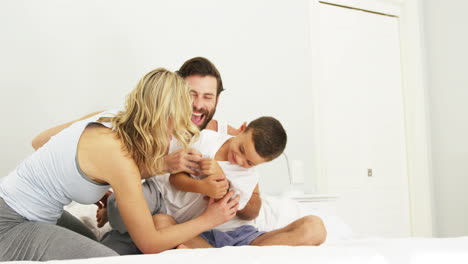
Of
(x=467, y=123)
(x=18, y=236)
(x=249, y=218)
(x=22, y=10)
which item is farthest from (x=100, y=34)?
(x=467, y=123)

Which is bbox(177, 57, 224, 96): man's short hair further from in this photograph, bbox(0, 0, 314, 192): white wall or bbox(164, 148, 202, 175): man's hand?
bbox(0, 0, 314, 192): white wall

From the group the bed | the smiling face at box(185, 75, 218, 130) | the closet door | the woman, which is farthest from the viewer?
the closet door

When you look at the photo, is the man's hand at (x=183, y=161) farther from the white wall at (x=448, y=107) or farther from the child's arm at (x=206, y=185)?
the white wall at (x=448, y=107)

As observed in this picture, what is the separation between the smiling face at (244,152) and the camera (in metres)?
1.58

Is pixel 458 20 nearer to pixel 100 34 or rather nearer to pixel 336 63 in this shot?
pixel 336 63

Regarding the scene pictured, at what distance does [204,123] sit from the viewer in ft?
6.89

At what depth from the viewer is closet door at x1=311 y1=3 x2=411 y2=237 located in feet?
11.0

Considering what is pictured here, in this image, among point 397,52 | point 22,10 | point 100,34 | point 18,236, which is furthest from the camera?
point 397,52

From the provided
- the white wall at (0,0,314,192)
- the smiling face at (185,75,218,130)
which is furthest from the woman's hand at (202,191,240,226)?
the white wall at (0,0,314,192)

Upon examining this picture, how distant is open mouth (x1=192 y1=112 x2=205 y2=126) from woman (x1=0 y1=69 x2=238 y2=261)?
0.67 metres

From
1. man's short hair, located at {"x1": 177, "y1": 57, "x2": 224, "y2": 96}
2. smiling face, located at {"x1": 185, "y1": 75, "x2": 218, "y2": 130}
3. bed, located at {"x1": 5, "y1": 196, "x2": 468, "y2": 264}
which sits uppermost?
man's short hair, located at {"x1": 177, "y1": 57, "x2": 224, "y2": 96}

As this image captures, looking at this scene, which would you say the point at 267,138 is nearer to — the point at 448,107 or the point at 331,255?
the point at 331,255

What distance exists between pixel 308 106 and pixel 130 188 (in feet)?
7.14

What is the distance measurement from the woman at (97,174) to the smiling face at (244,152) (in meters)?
0.29
